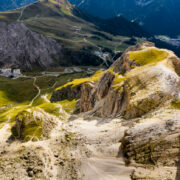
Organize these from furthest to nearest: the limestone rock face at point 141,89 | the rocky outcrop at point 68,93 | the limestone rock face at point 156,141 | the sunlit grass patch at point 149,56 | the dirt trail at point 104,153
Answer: the rocky outcrop at point 68,93, the sunlit grass patch at point 149,56, the limestone rock face at point 141,89, the dirt trail at point 104,153, the limestone rock face at point 156,141

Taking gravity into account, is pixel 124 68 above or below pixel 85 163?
above

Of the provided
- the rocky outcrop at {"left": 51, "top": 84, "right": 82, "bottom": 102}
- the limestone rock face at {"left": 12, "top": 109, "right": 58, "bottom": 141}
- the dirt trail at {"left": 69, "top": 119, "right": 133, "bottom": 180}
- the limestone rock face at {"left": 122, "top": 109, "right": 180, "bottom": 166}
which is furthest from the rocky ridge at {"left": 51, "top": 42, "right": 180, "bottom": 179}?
the rocky outcrop at {"left": 51, "top": 84, "right": 82, "bottom": 102}

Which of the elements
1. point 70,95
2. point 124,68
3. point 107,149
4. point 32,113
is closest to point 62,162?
point 107,149

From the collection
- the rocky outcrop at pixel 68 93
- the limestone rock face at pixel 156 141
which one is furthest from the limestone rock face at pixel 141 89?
the rocky outcrop at pixel 68 93

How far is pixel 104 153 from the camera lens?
33.8m

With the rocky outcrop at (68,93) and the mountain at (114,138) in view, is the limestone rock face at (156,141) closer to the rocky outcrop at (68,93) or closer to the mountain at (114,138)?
the mountain at (114,138)

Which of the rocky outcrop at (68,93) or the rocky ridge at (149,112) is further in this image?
the rocky outcrop at (68,93)

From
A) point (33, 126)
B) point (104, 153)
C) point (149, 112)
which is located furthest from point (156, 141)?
point (33, 126)

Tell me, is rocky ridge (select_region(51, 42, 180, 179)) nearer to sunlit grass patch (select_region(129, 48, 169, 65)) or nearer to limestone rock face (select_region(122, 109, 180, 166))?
limestone rock face (select_region(122, 109, 180, 166))

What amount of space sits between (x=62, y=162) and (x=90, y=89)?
1560 inches

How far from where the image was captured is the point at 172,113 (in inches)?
1236

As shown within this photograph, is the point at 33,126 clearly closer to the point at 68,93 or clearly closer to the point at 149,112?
the point at 149,112

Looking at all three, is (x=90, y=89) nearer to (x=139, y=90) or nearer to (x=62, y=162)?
(x=139, y=90)

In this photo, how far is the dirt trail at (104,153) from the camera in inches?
1169
